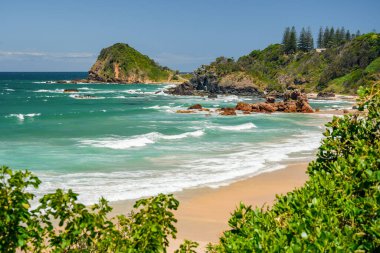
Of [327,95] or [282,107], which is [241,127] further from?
[327,95]

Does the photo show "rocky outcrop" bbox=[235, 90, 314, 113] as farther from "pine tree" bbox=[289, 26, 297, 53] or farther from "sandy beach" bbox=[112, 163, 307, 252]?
"pine tree" bbox=[289, 26, 297, 53]

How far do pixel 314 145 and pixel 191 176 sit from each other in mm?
15157

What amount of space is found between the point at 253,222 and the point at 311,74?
11776 cm

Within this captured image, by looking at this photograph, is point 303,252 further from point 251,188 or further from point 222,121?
point 222,121

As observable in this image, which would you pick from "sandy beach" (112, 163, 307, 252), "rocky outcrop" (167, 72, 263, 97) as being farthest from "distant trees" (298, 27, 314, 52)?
"sandy beach" (112, 163, 307, 252)

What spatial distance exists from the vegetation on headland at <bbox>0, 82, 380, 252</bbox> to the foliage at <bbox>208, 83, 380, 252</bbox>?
13mm

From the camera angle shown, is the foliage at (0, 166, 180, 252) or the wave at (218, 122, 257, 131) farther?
the wave at (218, 122, 257, 131)

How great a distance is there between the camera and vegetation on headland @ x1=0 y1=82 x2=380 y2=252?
515cm

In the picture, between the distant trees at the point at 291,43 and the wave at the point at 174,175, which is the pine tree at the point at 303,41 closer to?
the distant trees at the point at 291,43

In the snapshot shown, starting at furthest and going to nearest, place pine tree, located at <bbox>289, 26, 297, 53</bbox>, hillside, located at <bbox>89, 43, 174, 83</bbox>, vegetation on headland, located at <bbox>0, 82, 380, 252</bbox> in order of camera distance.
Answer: hillside, located at <bbox>89, 43, 174, 83</bbox> < pine tree, located at <bbox>289, 26, 297, 53</bbox> < vegetation on headland, located at <bbox>0, 82, 380, 252</bbox>

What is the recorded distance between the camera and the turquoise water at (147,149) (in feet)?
74.8

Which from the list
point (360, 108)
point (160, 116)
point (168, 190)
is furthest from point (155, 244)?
point (160, 116)

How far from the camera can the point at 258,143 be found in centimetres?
3544

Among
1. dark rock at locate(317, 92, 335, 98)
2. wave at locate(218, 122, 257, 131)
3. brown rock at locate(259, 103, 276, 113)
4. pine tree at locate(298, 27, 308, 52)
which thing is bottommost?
wave at locate(218, 122, 257, 131)
